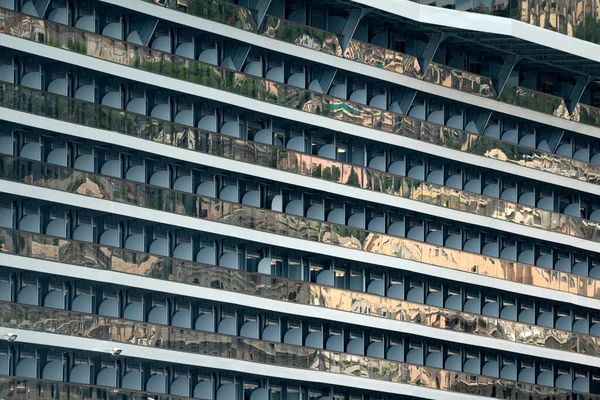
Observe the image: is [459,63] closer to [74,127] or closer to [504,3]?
[504,3]

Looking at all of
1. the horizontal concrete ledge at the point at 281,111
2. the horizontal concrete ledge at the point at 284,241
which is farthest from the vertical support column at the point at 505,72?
the horizontal concrete ledge at the point at 284,241

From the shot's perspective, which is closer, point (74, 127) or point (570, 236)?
point (74, 127)

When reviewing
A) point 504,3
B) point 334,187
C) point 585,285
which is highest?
point 504,3

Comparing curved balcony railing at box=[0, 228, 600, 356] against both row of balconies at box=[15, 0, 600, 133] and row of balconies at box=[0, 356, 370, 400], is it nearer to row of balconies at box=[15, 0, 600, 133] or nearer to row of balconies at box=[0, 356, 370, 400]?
row of balconies at box=[0, 356, 370, 400]

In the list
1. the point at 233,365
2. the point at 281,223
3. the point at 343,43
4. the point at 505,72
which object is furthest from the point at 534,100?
the point at 233,365

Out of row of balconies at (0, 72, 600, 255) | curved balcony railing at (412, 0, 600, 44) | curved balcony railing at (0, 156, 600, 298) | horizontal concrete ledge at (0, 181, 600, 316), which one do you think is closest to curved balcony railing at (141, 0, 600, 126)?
curved balcony railing at (412, 0, 600, 44)

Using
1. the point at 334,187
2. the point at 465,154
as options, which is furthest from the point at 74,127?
the point at 465,154

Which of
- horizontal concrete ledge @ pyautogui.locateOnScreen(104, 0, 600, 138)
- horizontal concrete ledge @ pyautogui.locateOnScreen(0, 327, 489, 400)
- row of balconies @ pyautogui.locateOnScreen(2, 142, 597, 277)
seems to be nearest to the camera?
horizontal concrete ledge @ pyautogui.locateOnScreen(0, 327, 489, 400)

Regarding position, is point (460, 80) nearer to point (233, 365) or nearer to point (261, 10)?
point (261, 10)
